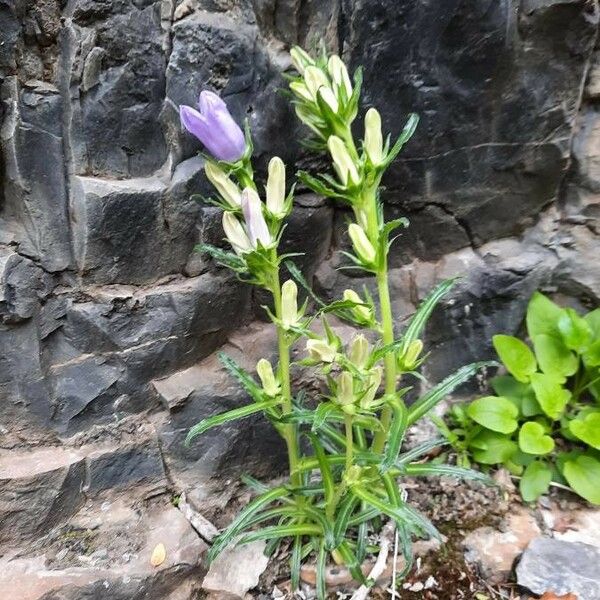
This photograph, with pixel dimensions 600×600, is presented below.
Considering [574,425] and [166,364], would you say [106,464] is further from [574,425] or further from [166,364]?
[574,425]

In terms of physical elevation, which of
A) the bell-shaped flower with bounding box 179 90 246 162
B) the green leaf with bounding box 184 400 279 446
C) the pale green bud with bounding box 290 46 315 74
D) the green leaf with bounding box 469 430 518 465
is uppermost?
Answer: the pale green bud with bounding box 290 46 315 74

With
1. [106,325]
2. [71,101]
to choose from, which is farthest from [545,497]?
[71,101]

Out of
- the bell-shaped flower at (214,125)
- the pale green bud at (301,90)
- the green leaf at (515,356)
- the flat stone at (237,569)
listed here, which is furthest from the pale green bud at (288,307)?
the green leaf at (515,356)

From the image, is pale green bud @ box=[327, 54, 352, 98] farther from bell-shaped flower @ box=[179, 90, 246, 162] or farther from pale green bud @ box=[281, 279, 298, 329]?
pale green bud @ box=[281, 279, 298, 329]

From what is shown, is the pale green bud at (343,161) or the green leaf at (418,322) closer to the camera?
the pale green bud at (343,161)

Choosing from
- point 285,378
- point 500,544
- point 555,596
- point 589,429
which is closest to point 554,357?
point 589,429

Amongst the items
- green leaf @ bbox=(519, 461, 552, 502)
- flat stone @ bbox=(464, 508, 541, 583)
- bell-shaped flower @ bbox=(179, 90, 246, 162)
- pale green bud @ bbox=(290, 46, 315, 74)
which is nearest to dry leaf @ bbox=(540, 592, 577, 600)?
flat stone @ bbox=(464, 508, 541, 583)

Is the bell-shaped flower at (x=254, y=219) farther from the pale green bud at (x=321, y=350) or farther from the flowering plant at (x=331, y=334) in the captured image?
the pale green bud at (x=321, y=350)
